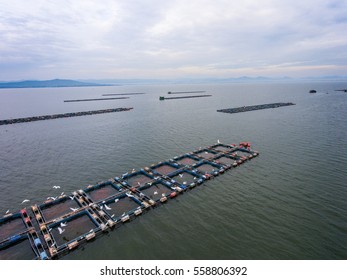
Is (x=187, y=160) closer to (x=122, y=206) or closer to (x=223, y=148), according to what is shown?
(x=223, y=148)

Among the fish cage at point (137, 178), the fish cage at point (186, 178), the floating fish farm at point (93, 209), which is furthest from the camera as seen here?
the fish cage at point (137, 178)

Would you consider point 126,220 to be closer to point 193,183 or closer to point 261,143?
point 193,183

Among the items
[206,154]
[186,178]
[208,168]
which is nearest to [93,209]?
[186,178]

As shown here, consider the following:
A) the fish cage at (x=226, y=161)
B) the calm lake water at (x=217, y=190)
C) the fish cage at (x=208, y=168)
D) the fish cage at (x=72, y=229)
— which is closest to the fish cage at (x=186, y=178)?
the fish cage at (x=208, y=168)

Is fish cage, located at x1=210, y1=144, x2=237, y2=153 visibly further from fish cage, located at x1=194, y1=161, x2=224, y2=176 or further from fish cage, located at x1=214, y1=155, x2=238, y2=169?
fish cage, located at x1=194, y1=161, x2=224, y2=176

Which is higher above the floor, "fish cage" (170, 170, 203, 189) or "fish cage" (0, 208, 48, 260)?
"fish cage" (170, 170, 203, 189)

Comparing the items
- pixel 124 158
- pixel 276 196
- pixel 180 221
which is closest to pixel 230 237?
pixel 180 221

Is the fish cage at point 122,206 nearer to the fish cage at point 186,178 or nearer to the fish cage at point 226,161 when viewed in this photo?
the fish cage at point 186,178

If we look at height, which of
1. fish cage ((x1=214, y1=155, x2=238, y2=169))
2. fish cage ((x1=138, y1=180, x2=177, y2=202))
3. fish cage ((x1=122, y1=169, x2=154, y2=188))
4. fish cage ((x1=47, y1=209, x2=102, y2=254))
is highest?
fish cage ((x1=214, y1=155, x2=238, y2=169))

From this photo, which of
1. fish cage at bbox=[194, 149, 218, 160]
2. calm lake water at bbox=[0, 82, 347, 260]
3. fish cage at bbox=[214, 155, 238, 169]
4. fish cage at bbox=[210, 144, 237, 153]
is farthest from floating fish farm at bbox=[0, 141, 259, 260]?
fish cage at bbox=[210, 144, 237, 153]
